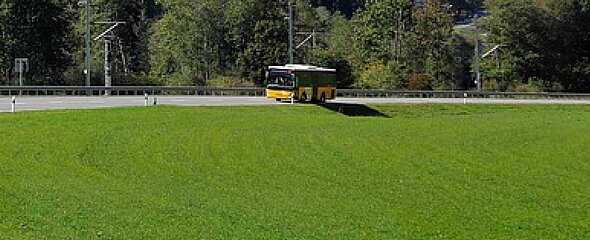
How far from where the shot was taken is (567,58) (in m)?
101

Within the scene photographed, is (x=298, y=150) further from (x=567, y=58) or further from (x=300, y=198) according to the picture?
(x=567, y=58)

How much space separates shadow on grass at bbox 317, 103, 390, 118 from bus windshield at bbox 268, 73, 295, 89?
7.40 feet

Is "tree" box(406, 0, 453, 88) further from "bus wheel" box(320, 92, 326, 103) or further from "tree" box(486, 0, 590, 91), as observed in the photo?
"bus wheel" box(320, 92, 326, 103)

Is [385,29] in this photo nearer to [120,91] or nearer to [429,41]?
[429,41]

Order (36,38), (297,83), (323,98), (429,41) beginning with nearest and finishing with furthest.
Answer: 1. (297,83)
2. (323,98)
3. (36,38)
4. (429,41)

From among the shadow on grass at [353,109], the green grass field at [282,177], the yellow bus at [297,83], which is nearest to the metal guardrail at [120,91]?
the yellow bus at [297,83]

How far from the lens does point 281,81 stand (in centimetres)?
6094

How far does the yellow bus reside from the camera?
198 feet

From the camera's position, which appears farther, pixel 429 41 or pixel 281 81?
pixel 429 41

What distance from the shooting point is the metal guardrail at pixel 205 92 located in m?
66.1

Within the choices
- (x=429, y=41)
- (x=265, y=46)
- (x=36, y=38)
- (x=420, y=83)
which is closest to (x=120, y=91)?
(x=36, y=38)

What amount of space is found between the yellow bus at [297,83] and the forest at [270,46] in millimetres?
25368

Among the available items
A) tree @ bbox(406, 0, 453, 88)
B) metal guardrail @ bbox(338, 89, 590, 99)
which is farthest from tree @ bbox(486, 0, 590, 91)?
metal guardrail @ bbox(338, 89, 590, 99)

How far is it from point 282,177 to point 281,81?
33.8 metres
